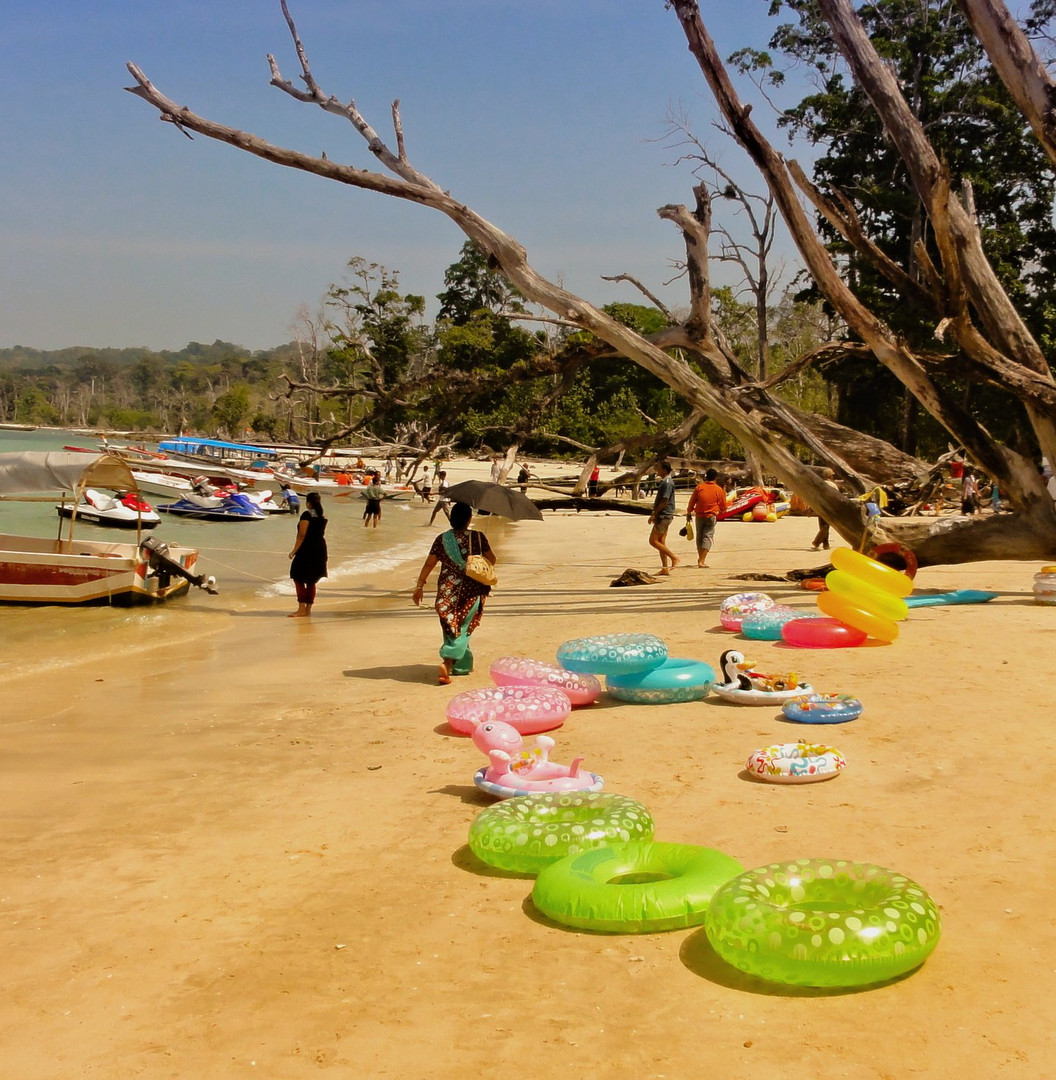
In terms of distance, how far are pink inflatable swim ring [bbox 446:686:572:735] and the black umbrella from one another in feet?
8.72

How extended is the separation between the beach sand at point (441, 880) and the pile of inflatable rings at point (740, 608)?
0.95 meters

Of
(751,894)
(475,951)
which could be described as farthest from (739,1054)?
(475,951)

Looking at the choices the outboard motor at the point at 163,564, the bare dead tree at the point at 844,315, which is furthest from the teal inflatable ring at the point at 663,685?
the outboard motor at the point at 163,564

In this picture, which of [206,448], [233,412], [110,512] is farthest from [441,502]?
[233,412]

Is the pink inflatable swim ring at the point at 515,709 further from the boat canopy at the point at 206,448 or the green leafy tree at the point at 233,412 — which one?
the green leafy tree at the point at 233,412

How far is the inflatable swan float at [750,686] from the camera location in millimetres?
7090

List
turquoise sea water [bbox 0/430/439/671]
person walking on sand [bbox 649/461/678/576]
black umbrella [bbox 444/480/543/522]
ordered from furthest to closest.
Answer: person walking on sand [bbox 649/461/678/576] → turquoise sea water [bbox 0/430/439/671] → black umbrella [bbox 444/480/543/522]

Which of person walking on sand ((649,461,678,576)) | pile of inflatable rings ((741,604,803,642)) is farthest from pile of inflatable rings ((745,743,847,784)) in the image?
person walking on sand ((649,461,678,576))

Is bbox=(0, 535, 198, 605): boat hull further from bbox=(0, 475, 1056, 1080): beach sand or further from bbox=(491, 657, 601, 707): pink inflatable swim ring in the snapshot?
bbox=(491, 657, 601, 707): pink inflatable swim ring

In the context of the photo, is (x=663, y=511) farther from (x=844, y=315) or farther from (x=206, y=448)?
(x=206, y=448)

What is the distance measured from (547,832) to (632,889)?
2.18 ft

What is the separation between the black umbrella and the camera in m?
9.46

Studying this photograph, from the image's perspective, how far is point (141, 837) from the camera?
5113mm

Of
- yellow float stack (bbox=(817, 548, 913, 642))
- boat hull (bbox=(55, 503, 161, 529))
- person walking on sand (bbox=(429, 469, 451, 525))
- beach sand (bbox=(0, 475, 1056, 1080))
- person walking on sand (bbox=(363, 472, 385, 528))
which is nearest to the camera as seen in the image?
beach sand (bbox=(0, 475, 1056, 1080))
